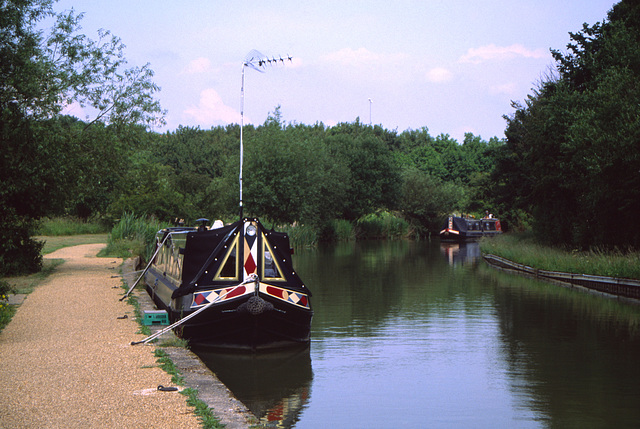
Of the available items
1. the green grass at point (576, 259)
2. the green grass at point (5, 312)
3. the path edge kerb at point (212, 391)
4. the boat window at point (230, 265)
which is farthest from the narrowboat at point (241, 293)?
the green grass at point (576, 259)

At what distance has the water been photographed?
31.9 ft

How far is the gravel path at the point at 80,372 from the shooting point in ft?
24.2

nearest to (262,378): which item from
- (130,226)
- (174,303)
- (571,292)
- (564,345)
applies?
(174,303)

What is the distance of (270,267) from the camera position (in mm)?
14094

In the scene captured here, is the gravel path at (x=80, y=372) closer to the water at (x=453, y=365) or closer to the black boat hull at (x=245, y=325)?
the black boat hull at (x=245, y=325)

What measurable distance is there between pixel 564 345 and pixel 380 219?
53298 mm

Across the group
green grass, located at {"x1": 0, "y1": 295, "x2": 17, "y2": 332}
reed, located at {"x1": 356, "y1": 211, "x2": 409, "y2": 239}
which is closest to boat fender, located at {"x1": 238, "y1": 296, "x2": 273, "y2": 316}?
green grass, located at {"x1": 0, "y1": 295, "x2": 17, "y2": 332}

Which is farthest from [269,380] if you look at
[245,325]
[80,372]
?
[80,372]

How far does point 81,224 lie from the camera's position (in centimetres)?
Result: 4419

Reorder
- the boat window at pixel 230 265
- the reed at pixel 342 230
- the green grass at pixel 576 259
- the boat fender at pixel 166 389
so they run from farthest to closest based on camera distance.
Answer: the reed at pixel 342 230
the green grass at pixel 576 259
the boat window at pixel 230 265
the boat fender at pixel 166 389

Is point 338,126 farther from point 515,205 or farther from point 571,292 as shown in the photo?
point 571,292

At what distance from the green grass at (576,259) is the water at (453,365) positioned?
142 centimetres

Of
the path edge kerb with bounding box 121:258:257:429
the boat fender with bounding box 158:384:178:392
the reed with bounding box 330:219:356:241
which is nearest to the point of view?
the path edge kerb with bounding box 121:258:257:429

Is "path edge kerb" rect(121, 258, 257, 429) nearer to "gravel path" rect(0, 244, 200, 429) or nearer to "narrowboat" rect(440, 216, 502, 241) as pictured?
"gravel path" rect(0, 244, 200, 429)
